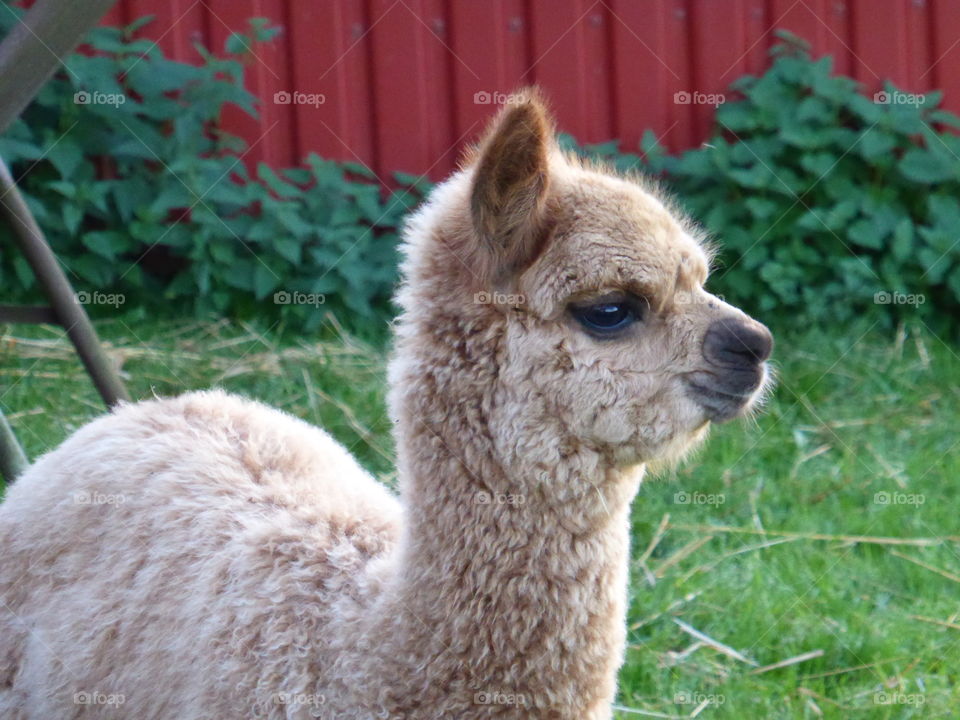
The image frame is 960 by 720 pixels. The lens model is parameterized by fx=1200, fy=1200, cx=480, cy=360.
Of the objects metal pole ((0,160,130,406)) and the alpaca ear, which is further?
metal pole ((0,160,130,406))

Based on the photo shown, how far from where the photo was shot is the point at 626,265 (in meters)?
2.12

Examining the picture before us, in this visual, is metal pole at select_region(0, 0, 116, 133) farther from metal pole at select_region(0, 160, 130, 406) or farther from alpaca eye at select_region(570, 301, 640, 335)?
alpaca eye at select_region(570, 301, 640, 335)

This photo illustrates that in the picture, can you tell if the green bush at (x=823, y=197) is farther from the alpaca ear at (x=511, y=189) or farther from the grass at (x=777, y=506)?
the alpaca ear at (x=511, y=189)

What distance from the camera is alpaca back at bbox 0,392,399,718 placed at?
2.25 meters

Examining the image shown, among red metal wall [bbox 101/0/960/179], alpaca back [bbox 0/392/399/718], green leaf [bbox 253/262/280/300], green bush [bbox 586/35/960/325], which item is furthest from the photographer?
red metal wall [bbox 101/0/960/179]

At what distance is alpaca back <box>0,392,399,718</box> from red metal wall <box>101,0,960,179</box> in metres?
2.97

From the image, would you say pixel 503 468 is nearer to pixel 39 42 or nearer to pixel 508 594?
pixel 508 594

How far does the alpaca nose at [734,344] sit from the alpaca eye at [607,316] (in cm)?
14

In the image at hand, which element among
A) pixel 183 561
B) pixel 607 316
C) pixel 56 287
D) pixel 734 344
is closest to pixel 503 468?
pixel 607 316

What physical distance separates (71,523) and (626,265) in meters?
1.40

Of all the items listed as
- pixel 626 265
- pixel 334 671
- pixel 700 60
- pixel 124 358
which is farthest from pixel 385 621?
pixel 700 60

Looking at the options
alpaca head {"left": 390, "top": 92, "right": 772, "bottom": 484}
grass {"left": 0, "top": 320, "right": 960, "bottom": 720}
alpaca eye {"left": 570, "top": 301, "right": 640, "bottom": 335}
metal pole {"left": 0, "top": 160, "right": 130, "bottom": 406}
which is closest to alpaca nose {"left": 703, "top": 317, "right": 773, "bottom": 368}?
alpaca head {"left": 390, "top": 92, "right": 772, "bottom": 484}

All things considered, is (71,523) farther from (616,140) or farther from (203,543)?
(616,140)

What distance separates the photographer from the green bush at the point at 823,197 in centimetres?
547
